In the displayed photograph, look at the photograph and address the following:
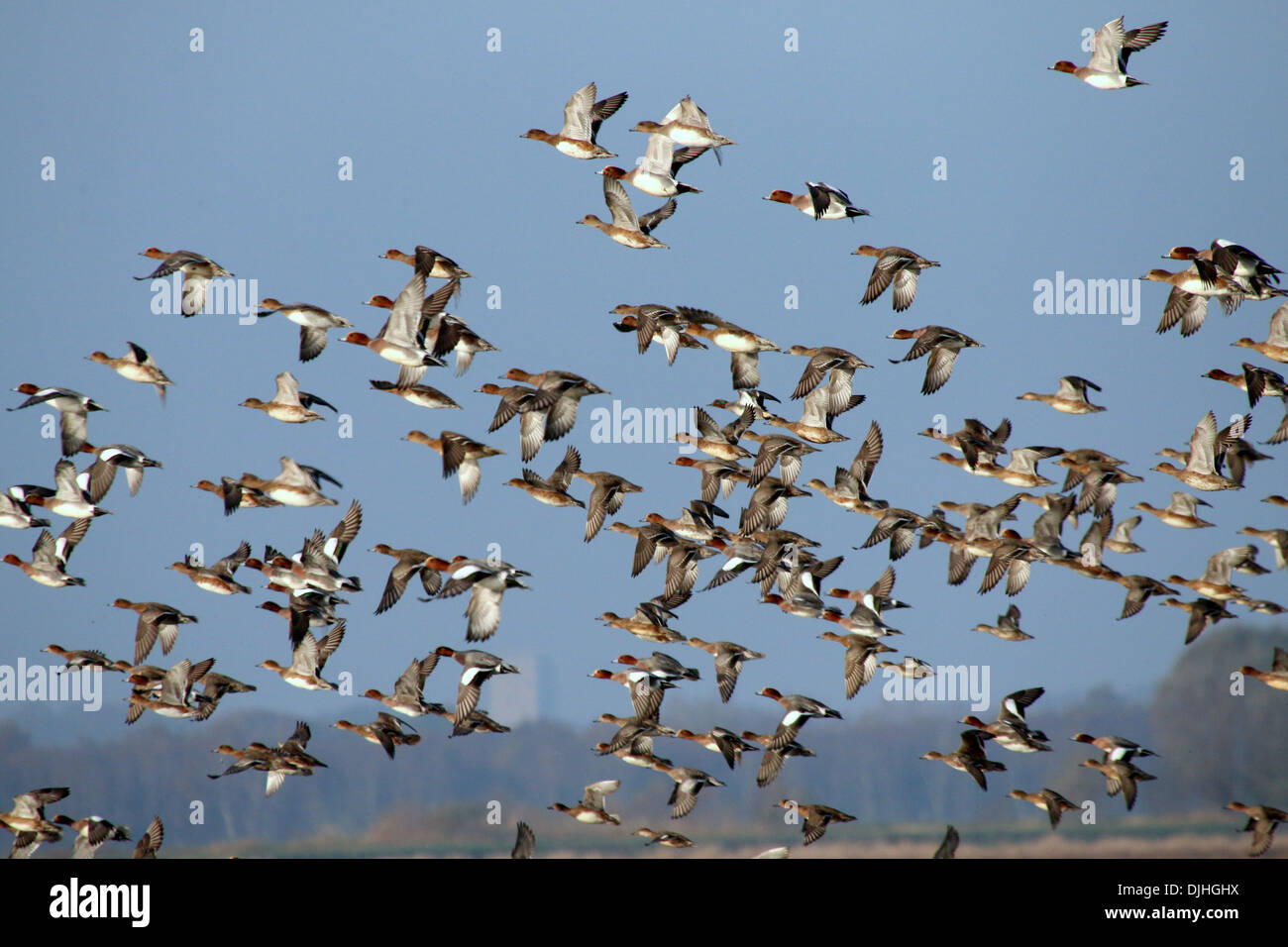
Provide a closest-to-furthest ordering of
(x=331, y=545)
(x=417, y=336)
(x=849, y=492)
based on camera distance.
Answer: (x=417, y=336)
(x=331, y=545)
(x=849, y=492)

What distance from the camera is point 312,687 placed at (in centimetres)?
2456

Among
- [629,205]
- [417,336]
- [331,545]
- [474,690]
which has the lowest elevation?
[474,690]

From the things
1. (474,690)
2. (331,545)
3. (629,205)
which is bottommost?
(474,690)

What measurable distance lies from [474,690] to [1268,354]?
1254 centimetres

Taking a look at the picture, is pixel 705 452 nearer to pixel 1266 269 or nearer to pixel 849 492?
pixel 849 492

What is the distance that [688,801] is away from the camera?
24.4 m

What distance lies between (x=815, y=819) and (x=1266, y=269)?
32.2ft

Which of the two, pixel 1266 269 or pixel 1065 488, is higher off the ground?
pixel 1266 269
